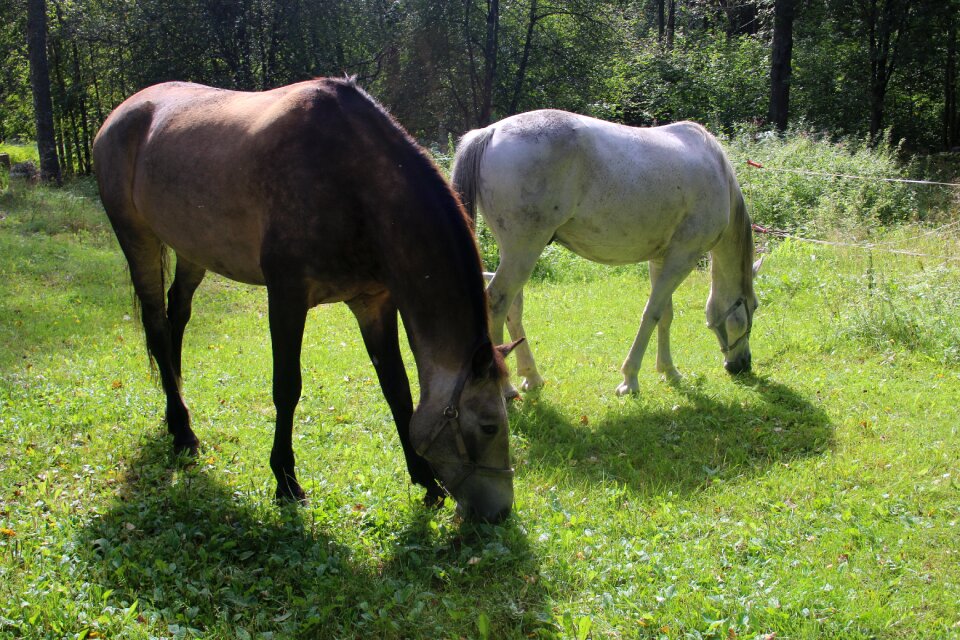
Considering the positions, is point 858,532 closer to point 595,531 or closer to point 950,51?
point 595,531

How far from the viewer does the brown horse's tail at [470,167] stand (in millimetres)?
5781

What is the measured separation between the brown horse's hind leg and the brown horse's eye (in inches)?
91.7

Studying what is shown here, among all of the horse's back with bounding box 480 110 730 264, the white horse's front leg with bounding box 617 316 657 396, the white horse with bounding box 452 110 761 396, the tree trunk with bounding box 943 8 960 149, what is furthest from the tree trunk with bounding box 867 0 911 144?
the white horse's front leg with bounding box 617 316 657 396

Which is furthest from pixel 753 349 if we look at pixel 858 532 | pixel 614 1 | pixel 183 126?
pixel 614 1

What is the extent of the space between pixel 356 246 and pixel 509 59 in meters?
18.8

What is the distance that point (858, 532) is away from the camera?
3762 mm

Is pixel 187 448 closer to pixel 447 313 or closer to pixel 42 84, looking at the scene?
pixel 447 313

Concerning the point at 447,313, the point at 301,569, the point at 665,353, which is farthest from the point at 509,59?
the point at 301,569

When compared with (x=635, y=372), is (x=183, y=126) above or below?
above

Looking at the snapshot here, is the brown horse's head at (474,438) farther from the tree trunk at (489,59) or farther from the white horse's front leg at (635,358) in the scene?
the tree trunk at (489,59)

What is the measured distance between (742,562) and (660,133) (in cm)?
404

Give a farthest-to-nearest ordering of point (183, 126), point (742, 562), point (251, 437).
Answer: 1. point (251, 437)
2. point (183, 126)
3. point (742, 562)

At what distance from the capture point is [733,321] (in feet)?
22.5

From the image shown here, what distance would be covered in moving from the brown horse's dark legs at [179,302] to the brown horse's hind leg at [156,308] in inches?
7.1
